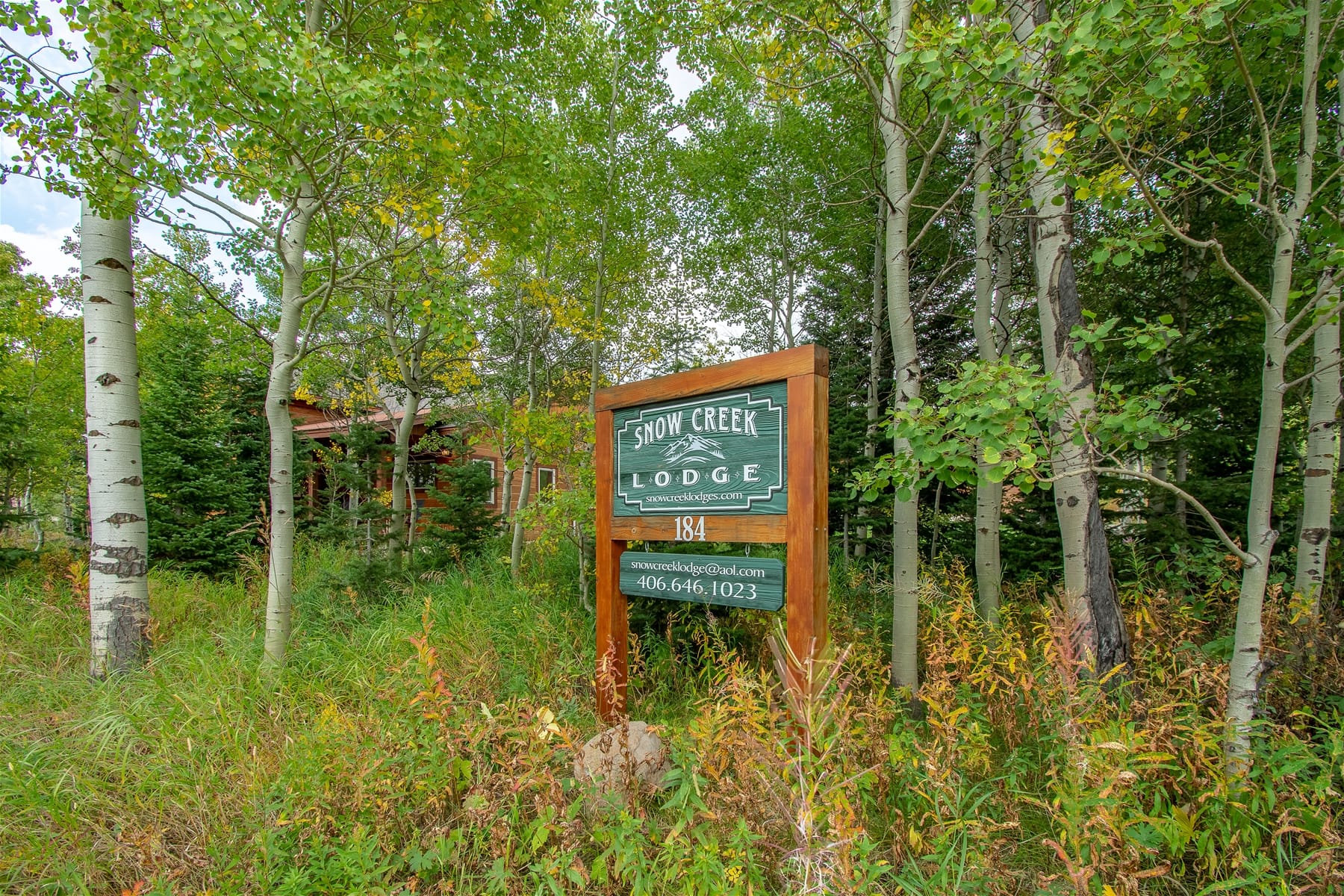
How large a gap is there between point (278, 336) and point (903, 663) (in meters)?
5.00

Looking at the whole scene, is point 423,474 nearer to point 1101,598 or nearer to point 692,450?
point 692,450

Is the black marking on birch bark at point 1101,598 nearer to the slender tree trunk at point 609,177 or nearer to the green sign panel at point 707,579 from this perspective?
the green sign panel at point 707,579

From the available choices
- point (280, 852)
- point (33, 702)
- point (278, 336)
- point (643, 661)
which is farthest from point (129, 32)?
point (643, 661)

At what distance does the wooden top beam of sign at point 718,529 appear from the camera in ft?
10.0

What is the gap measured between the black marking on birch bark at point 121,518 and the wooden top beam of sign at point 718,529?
343cm

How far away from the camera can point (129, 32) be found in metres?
3.22

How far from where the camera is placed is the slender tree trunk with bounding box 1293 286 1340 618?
3533 millimetres

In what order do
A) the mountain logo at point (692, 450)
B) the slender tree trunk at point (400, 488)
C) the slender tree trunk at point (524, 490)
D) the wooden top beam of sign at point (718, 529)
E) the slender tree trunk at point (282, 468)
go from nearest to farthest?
the wooden top beam of sign at point (718, 529) < the mountain logo at point (692, 450) < the slender tree trunk at point (282, 468) < the slender tree trunk at point (524, 490) < the slender tree trunk at point (400, 488)

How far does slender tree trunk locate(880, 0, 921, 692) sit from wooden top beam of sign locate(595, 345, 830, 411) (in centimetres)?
106

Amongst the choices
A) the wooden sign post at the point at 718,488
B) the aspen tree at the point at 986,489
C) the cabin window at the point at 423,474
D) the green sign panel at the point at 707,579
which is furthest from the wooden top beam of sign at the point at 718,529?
the cabin window at the point at 423,474

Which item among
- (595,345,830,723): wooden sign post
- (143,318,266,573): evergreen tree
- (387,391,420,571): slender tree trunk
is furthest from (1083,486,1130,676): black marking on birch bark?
(143,318,266,573): evergreen tree

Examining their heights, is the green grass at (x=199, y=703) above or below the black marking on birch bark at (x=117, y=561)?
below

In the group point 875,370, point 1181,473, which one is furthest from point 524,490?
point 1181,473

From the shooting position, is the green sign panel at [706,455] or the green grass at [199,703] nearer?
the green grass at [199,703]
